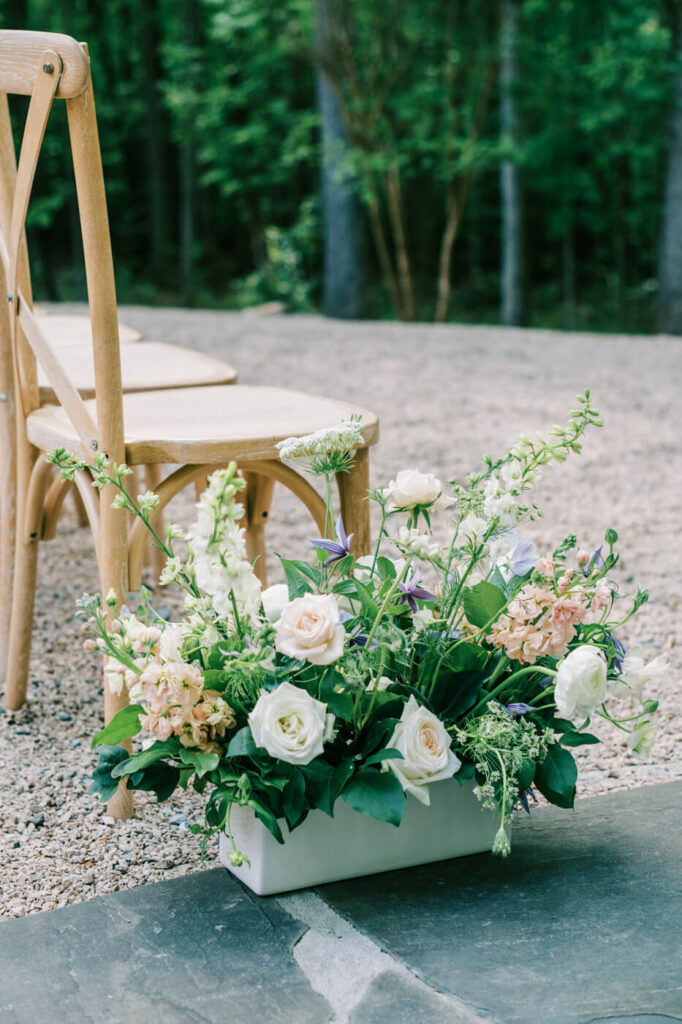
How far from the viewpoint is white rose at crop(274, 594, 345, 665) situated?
146cm

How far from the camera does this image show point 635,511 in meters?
3.83

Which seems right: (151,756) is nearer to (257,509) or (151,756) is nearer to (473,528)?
(473,528)

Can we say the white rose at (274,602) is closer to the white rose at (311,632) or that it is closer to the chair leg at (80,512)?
the white rose at (311,632)

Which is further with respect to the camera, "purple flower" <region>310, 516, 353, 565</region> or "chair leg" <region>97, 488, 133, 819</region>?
"chair leg" <region>97, 488, 133, 819</region>

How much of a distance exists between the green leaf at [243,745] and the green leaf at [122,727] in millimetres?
174

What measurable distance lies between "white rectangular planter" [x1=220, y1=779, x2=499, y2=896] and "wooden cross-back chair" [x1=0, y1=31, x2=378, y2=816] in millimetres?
393

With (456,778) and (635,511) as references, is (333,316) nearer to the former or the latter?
(635,511)

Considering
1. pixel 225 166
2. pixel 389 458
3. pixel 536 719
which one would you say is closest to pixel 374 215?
pixel 225 166

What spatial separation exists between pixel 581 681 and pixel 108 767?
Answer: 0.66m

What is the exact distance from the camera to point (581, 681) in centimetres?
147

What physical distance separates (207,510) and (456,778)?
52 centimetres

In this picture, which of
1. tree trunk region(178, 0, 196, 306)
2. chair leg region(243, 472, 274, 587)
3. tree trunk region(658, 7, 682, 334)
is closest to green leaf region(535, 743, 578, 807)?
chair leg region(243, 472, 274, 587)

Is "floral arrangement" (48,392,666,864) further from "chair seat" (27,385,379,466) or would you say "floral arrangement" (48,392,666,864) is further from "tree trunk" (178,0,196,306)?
"tree trunk" (178,0,196,306)

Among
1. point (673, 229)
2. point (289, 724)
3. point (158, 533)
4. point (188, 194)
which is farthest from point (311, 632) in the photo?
point (188, 194)
